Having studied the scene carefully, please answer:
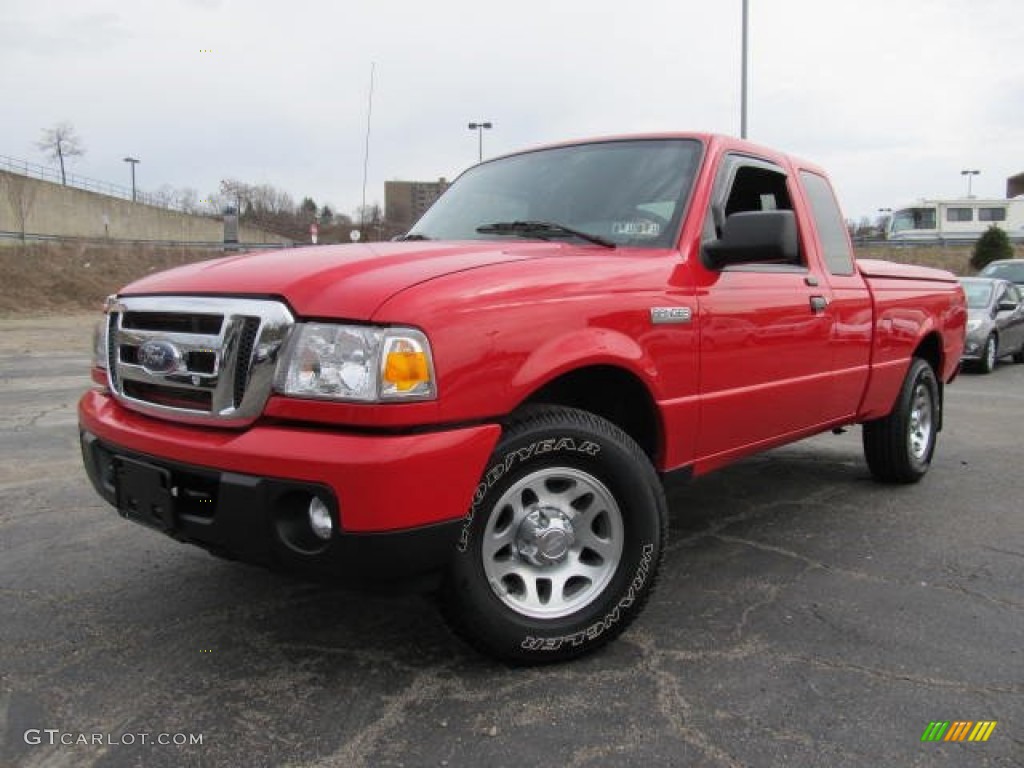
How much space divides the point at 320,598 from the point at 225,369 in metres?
1.27

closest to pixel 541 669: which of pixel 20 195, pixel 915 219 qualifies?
pixel 915 219

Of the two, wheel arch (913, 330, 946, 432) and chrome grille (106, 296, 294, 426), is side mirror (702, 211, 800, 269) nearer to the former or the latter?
chrome grille (106, 296, 294, 426)

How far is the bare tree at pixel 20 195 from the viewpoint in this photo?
3806 centimetres

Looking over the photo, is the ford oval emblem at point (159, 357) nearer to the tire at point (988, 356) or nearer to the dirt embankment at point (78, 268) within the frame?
the tire at point (988, 356)

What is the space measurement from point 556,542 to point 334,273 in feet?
3.67

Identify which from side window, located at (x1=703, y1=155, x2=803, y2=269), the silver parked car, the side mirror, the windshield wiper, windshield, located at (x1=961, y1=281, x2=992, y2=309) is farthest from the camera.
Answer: windshield, located at (x1=961, y1=281, x2=992, y2=309)

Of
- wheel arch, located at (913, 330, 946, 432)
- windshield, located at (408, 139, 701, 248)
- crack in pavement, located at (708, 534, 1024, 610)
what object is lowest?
crack in pavement, located at (708, 534, 1024, 610)

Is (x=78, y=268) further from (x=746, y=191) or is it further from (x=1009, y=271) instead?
(x=746, y=191)

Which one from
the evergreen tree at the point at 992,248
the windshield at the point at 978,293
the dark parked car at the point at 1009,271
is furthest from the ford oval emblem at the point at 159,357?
the evergreen tree at the point at 992,248

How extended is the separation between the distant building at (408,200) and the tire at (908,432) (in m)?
3.02

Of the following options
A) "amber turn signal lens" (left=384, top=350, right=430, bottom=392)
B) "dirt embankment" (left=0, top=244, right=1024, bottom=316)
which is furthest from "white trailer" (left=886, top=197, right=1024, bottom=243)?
"amber turn signal lens" (left=384, top=350, right=430, bottom=392)

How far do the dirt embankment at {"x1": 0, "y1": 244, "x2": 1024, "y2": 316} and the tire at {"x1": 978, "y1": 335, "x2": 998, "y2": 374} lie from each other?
13.3 m

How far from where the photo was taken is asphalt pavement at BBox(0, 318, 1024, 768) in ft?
7.48

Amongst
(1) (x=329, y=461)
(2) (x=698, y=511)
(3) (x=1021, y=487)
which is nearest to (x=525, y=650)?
(1) (x=329, y=461)
